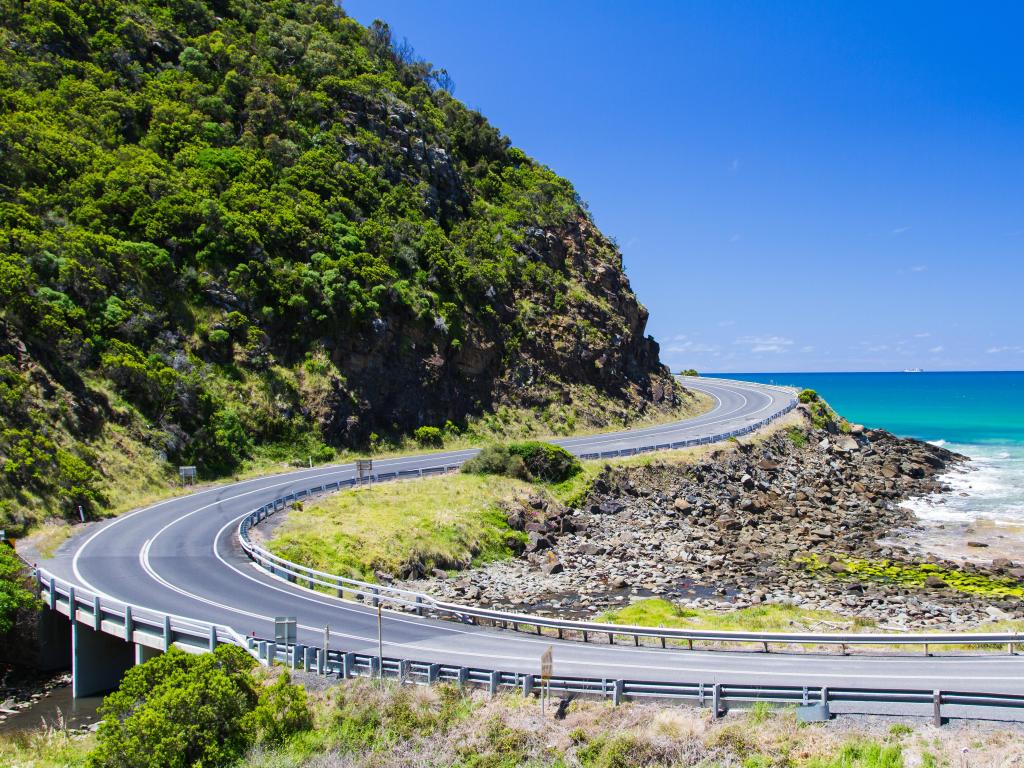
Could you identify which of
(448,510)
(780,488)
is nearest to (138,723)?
(448,510)

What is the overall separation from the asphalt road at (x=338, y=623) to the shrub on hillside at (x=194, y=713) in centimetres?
329

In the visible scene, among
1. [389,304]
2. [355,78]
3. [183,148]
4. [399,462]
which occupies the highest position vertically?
[355,78]

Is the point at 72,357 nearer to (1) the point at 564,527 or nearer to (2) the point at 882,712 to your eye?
(1) the point at 564,527

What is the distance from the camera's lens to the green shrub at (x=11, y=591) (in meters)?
24.5

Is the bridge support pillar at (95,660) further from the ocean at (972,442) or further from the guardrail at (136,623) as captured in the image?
the ocean at (972,442)

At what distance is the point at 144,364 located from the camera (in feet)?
147

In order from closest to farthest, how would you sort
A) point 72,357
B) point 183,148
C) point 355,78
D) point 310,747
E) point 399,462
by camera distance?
point 310,747 → point 72,357 → point 399,462 → point 183,148 → point 355,78

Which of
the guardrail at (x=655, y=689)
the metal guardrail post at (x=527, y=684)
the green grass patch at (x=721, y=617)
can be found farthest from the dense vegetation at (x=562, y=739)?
the green grass patch at (x=721, y=617)

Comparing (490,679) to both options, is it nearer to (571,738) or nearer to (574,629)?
(571,738)

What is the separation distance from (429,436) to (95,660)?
34.1 meters

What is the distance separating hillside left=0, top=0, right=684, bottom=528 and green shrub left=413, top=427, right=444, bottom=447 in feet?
3.22

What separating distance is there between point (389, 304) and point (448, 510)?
80.0ft

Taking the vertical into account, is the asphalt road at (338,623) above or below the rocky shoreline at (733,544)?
above

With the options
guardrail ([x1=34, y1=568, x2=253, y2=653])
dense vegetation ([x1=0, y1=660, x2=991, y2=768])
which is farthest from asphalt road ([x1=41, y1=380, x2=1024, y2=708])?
dense vegetation ([x1=0, y1=660, x2=991, y2=768])
